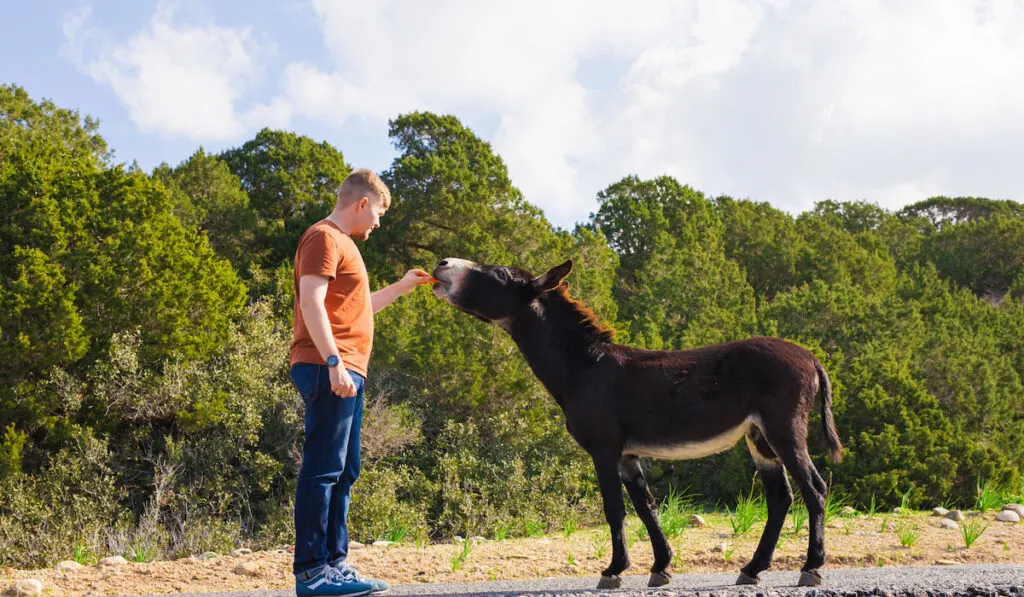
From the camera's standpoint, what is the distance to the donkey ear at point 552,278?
5.62 m

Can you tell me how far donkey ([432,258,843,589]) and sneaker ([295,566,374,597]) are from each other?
5.01 ft

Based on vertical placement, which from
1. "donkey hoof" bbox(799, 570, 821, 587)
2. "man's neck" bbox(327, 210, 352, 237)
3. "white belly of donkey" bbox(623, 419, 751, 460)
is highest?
"man's neck" bbox(327, 210, 352, 237)

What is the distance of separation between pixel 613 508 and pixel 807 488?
3.82 feet

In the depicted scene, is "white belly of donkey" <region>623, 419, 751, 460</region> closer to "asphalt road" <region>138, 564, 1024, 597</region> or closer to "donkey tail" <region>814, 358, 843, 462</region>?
"donkey tail" <region>814, 358, 843, 462</region>

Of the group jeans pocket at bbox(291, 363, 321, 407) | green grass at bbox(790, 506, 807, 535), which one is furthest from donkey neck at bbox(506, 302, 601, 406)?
green grass at bbox(790, 506, 807, 535)

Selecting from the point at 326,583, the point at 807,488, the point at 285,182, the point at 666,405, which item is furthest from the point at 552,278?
the point at 285,182

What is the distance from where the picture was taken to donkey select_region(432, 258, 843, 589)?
5.34m

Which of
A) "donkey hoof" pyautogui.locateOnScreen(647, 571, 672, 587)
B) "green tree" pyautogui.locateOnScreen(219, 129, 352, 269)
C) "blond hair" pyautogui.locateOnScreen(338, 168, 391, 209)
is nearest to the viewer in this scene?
"blond hair" pyautogui.locateOnScreen(338, 168, 391, 209)

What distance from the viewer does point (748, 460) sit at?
82.9 ft

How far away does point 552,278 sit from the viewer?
5.75 m

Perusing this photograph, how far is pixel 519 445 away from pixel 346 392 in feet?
60.2

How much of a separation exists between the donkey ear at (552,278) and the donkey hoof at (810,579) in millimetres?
2307

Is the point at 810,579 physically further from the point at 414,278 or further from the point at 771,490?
the point at 414,278

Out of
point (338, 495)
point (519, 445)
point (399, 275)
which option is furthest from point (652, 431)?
point (399, 275)
